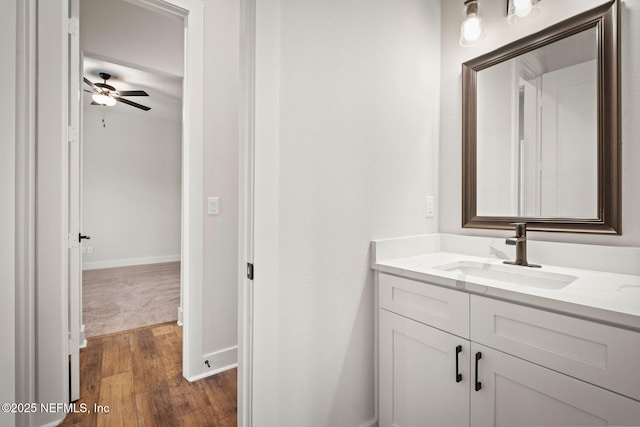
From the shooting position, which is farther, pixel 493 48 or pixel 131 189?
pixel 131 189

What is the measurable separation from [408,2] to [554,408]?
1804mm

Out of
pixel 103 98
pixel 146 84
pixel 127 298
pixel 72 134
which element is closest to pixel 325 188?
pixel 72 134

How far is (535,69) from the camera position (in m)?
1.39

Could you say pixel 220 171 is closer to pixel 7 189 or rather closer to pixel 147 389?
pixel 7 189

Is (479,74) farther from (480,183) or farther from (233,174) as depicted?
(233,174)

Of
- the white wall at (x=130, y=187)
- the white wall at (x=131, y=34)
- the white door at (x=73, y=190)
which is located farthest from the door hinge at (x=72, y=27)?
the white wall at (x=130, y=187)

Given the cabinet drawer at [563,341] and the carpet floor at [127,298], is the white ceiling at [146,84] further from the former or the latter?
the cabinet drawer at [563,341]

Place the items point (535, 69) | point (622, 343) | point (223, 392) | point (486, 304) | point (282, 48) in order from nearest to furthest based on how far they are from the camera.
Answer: point (622, 343) < point (486, 304) < point (282, 48) < point (535, 69) < point (223, 392)

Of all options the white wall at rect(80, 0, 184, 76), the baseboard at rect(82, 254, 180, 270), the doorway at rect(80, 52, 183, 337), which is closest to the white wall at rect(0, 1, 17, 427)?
the white wall at rect(80, 0, 184, 76)

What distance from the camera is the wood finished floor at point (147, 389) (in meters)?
1.55

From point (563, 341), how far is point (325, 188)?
0.90 m

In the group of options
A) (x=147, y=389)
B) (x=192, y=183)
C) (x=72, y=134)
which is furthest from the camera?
(x=192, y=183)

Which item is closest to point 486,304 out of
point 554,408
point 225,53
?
point 554,408

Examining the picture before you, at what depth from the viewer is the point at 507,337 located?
0.95 m
